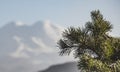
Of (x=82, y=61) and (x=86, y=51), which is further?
(x=86, y=51)

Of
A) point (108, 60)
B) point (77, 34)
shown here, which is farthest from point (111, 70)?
point (77, 34)

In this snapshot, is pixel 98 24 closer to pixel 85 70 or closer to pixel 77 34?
pixel 77 34

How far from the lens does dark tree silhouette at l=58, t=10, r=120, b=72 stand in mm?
18875

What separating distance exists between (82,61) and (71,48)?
5.94 ft

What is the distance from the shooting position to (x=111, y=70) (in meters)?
18.8

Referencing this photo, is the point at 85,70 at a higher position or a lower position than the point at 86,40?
lower

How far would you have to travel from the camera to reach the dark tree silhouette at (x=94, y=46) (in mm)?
18875

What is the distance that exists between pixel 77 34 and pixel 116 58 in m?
2.05

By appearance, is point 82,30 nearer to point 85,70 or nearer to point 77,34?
point 77,34

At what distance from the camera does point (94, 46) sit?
20.1 meters

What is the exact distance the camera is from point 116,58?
2000cm

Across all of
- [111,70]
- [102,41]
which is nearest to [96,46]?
[102,41]

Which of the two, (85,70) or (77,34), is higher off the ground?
(77,34)

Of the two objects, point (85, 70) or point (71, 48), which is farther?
point (71, 48)
